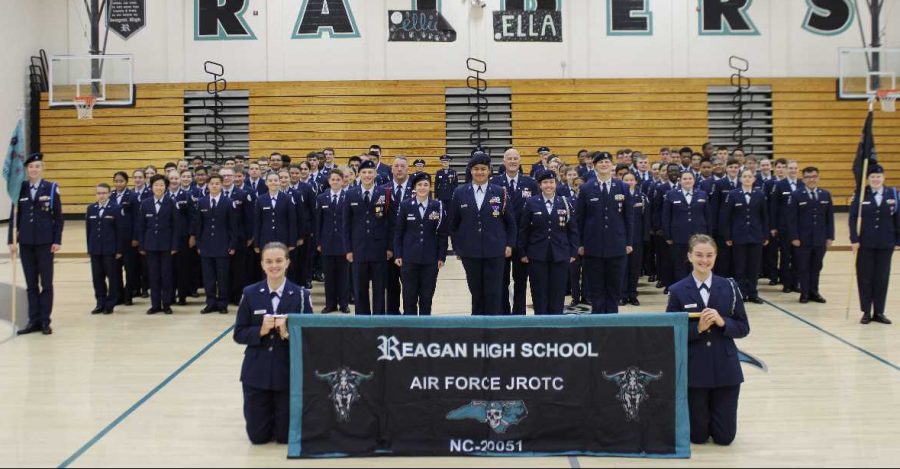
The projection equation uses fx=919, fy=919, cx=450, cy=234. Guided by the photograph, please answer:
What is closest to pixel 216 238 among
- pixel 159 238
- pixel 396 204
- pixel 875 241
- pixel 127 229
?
pixel 159 238

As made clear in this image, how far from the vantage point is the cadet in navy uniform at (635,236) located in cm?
1137

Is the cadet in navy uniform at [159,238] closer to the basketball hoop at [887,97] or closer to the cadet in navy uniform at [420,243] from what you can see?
the cadet in navy uniform at [420,243]

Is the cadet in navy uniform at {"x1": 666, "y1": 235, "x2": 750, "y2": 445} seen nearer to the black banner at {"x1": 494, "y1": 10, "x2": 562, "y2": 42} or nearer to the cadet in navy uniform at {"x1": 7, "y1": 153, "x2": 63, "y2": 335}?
the cadet in navy uniform at {"x1": 7, "y1": 153, "x2": 63, "y2": 335}

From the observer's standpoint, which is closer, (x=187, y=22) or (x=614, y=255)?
(x=614, y=255)

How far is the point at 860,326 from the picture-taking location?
377 inches

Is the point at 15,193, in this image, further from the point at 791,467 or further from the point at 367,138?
the point at 367,138

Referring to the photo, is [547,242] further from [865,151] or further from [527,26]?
[527,26]

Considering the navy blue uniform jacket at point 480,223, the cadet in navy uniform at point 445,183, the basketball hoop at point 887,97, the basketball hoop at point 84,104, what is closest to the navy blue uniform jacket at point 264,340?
the navy blue uniform jacket at point 480,223

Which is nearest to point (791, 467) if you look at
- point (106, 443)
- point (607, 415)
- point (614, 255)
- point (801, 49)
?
point (607, 415)

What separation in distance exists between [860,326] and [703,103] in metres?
11.9

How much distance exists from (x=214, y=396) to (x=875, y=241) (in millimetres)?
6897

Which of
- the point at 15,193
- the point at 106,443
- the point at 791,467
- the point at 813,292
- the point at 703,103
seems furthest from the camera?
the point at 703,103

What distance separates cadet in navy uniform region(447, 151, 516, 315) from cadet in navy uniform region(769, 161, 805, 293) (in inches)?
183

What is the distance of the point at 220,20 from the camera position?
69.0 ft
